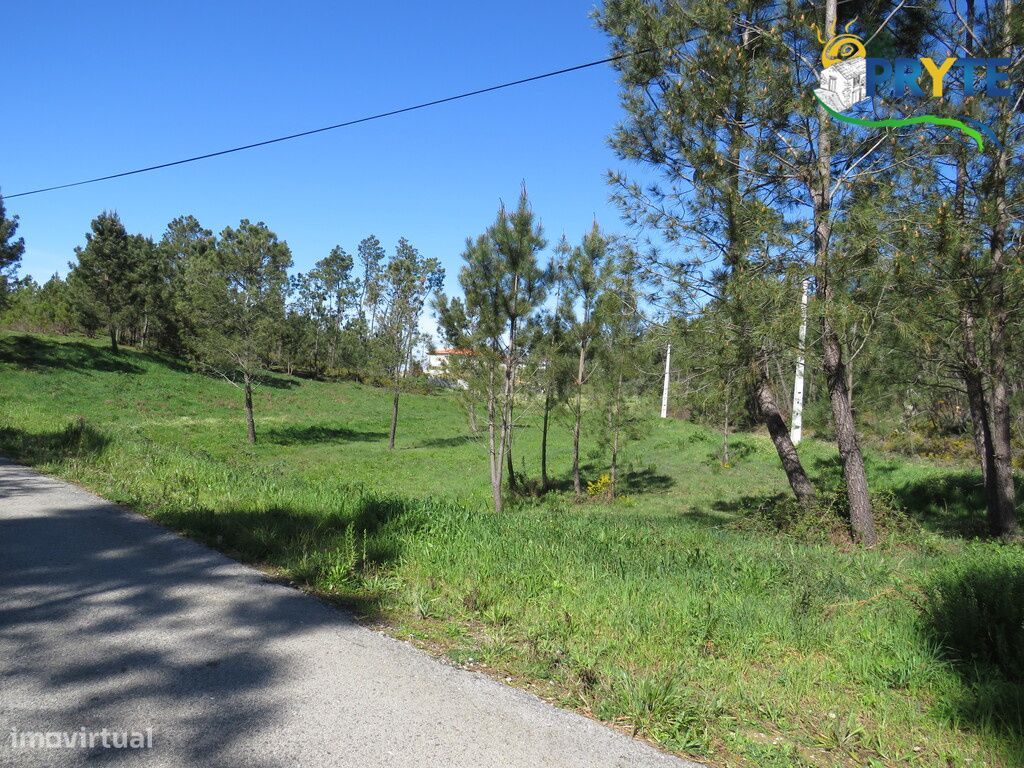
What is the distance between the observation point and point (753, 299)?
704cm

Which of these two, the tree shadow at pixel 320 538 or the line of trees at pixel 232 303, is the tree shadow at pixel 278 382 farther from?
the tree shadow at pixel 320 538

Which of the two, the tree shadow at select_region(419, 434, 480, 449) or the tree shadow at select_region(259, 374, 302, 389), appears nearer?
the tree shadow at select_region(419, 434, 480, 449)

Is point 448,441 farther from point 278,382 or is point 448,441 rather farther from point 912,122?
point 912,122

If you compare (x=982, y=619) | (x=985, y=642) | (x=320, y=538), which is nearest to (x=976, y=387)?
(x=982, y=619)

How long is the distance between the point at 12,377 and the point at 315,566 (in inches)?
1153

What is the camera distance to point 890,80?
7.61m

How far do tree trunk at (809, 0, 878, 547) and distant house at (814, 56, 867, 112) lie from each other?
0.94ft

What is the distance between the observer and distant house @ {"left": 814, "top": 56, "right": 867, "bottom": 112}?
24.6 feet

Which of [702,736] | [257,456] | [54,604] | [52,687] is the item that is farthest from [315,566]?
[257,456]

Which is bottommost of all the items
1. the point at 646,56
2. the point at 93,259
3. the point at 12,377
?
the point at 12,377

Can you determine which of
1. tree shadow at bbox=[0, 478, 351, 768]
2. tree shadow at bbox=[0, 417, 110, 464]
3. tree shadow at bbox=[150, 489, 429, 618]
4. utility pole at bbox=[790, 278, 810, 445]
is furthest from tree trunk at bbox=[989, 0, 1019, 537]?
tree shadow at bbox=[0, 417, 110, 464]

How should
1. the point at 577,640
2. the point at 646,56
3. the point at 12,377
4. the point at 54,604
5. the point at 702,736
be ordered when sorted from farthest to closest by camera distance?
the point at 12,377
the point at 646,56
the point at 54,604
the point at 577,640
the point at 702,736

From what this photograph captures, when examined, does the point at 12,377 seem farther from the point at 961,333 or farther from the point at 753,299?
the point at 961,333

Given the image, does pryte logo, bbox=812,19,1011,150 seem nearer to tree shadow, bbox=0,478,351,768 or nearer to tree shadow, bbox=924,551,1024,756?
tree shadow, bbox=924,551,1024,756
